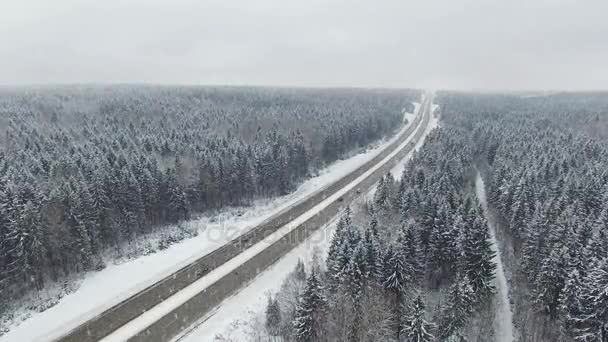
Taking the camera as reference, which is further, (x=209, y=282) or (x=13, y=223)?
(x=209, y=282)

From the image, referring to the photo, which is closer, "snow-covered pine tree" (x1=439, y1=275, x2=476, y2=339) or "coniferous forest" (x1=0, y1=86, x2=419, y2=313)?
"snow-covered pine tree" (x1=439, y1=275, x2=476, y2=339)

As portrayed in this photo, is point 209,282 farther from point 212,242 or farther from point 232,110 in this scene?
point 232,110

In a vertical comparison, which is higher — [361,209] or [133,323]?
[361,209]

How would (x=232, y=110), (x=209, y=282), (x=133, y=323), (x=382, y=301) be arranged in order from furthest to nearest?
(x=232, y=110) → (x=209, y=282) → (x=133, y=323) → (x=382, y=301)

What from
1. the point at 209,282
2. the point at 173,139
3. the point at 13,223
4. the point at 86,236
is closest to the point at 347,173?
the point at 173,139

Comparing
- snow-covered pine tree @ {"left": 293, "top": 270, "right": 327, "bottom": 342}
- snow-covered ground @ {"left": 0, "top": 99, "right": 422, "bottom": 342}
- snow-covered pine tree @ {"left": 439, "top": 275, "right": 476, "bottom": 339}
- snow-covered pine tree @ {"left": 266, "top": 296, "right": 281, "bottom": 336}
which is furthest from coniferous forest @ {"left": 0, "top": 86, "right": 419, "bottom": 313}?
snow-covered pine tree @ {"left": 439, "top": 275, "right": 476, "bottom": 339}

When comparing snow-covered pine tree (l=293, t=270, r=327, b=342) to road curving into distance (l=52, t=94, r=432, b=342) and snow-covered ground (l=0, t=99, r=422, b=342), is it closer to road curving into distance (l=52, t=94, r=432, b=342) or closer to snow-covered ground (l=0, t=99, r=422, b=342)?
road curving into distance (l=52, t=94, r=432, b=342)

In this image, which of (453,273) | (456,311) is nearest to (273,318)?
(456,311)
